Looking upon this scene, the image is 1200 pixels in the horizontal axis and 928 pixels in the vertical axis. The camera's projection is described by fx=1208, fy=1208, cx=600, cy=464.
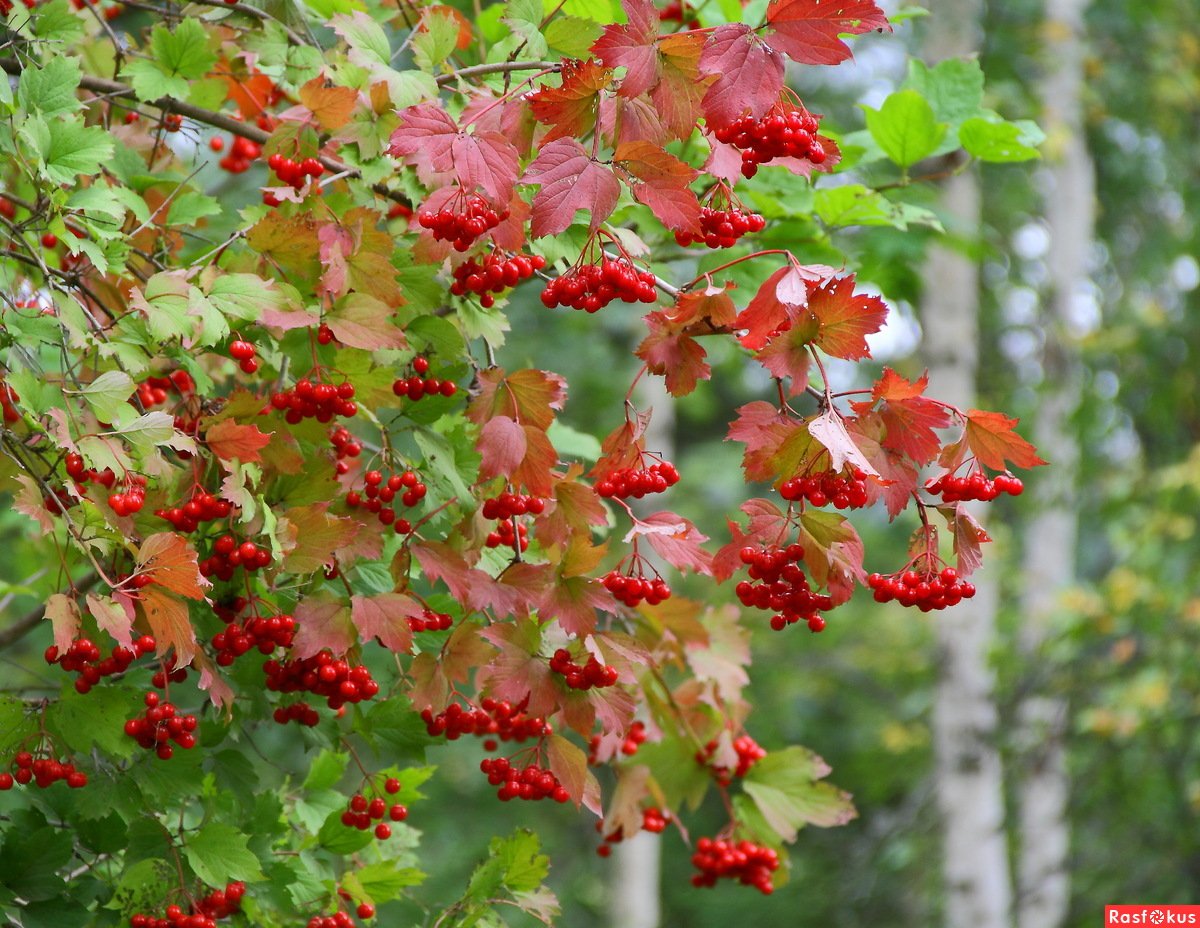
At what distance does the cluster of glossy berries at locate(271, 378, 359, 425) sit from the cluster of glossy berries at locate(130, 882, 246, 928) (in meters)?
0.77

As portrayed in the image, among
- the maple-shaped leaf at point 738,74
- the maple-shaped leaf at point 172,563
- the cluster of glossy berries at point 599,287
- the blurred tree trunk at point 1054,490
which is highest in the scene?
the maple-shaped leaf at point 738,74

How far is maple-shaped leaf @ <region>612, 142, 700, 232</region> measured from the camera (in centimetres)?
168

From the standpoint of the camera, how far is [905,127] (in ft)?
8.46

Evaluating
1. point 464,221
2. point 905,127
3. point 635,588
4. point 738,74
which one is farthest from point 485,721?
point 905,127

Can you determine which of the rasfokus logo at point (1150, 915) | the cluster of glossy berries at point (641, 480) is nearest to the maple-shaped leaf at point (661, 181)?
the cluster of glossy berries at point (641, 480)

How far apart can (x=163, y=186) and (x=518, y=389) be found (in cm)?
106

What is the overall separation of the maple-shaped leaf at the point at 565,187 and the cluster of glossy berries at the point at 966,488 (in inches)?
24.1

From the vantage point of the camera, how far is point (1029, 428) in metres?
7.86

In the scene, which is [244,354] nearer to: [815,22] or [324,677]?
[324,677]

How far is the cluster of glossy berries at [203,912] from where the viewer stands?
6.15 ft

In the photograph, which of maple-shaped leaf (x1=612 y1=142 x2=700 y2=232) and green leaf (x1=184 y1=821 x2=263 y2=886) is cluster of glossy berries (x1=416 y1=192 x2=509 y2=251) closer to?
maple-shaped leaf (x1=612 y1=142 x2=700 y2=232)

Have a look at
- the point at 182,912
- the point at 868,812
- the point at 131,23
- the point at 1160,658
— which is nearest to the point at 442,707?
the point at 182,912

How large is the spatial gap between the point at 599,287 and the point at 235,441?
1.92ft

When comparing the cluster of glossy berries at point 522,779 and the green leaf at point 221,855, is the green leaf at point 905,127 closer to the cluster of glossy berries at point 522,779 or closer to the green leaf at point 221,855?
the cluster of glossy berries at point 522,779
